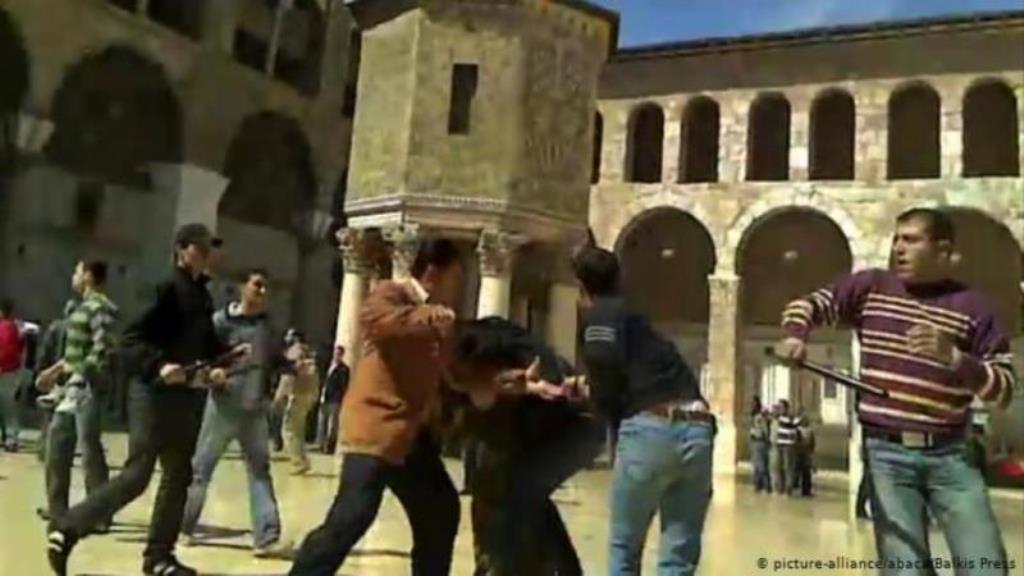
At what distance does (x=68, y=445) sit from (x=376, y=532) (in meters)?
A: 2.27

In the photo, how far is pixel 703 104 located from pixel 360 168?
1039cm

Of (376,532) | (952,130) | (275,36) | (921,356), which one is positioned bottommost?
(376,532)

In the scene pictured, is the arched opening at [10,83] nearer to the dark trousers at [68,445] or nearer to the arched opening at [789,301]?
the dark trousers at [68,445]

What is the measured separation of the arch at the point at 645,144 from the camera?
24484 mm

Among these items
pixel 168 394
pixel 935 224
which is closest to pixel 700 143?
pixel 168 394

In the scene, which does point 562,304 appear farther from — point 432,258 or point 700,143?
point 432,258

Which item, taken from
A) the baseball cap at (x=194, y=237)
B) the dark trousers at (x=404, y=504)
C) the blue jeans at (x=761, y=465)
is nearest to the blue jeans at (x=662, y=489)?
the dark trousers at (x=404, y=504)

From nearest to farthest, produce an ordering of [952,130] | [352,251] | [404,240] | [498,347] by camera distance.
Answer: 1. [498,347]
2. [404,240]
3. [352,251]
4. [952,130]

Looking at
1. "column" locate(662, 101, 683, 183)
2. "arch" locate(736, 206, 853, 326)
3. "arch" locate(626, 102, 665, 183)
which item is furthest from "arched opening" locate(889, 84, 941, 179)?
"arch" locate(626, 102, 665, 183)

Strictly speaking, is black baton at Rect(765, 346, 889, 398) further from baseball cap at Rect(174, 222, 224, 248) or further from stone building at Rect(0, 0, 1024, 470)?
stone building at Rect(0, 0, 1024, 470)

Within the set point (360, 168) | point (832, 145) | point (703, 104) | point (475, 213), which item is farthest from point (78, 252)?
point (832, 145)

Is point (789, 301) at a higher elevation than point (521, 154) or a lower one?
lower

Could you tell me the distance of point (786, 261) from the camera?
80.2 ft

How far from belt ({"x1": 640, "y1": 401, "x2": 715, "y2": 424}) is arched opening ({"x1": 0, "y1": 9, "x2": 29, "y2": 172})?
16366 mm
